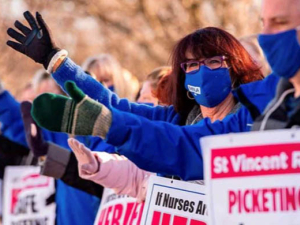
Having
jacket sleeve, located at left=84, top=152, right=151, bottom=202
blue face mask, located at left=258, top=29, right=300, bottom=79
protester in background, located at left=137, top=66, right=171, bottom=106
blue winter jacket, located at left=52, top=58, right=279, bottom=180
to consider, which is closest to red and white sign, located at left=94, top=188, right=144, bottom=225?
jacket sleeve, located at left=84, top=152, right=151, bottom=202

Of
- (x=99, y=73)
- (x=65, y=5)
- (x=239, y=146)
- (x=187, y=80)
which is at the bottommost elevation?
(x=239, y=146)

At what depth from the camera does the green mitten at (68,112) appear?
4.41 m

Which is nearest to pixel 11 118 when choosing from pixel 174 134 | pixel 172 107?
pixel 172 107

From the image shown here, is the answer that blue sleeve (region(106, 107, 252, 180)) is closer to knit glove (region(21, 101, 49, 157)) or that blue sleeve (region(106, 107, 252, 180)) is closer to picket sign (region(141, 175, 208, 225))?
picket sign (region(141, 175, 208, 225))

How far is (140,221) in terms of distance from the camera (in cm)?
624

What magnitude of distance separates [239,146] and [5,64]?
20371 millimetres

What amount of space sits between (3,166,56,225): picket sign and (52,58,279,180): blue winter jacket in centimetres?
426

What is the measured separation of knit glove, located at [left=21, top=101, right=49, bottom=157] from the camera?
28.5 feet

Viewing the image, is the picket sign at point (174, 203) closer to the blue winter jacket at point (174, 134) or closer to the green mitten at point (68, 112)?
the blue winter jacket at point (174, 134)

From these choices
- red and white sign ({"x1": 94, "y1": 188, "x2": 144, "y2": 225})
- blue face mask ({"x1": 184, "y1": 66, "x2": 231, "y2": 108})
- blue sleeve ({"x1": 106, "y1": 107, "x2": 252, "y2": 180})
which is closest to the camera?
blue sleeve ({"x1": 106, "y1": 107, "x2": 252, "y2": 180})

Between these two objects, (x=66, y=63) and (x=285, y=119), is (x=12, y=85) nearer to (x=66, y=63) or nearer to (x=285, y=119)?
(x=66, y=63)

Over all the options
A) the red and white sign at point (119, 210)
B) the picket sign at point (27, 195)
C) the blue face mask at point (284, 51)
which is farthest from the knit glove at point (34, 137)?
the blue face mask at point (284, 51)

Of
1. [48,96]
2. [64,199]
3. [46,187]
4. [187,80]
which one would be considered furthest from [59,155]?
[48,96]

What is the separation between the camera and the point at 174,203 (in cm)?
582
